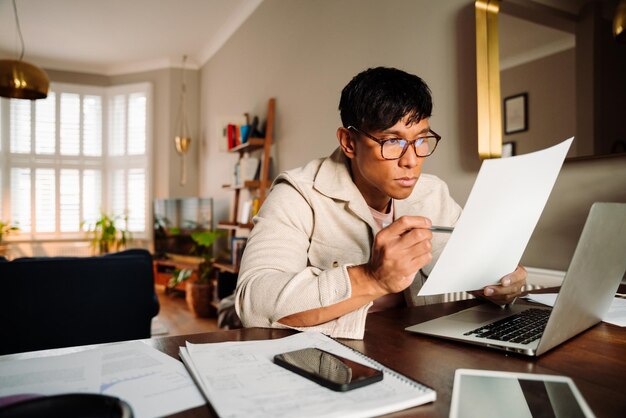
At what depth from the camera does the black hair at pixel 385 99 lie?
112cm

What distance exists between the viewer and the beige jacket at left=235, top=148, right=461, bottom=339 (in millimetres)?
856

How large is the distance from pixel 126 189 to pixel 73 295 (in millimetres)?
4938

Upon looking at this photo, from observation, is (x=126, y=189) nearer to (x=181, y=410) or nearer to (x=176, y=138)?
(x=176, y=138)

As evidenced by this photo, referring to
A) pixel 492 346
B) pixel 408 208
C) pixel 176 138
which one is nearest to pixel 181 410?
pixel 492 346

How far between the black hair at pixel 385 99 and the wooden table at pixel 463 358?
1.64ft

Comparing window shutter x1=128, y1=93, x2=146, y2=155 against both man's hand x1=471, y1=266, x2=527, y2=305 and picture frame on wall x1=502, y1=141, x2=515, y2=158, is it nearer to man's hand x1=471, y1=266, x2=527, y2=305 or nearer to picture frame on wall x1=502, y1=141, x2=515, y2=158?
picture frame on wall x1=502, y1=141, x2=515, y2=158

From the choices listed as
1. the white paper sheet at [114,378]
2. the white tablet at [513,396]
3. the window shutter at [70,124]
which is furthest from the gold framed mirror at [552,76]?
the window shutter at [70,124]

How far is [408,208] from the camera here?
1.40 metres

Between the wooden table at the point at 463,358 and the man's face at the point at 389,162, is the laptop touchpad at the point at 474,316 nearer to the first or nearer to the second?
the wooden table at the point at 463,358

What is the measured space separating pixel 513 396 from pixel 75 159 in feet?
23.6

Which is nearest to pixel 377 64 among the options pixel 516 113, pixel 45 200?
pixel 516 113

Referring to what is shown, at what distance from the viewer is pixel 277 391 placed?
0.53 m

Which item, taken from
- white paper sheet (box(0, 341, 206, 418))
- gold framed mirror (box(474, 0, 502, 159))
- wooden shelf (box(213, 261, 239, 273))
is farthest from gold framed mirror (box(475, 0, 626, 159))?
wooden shelf (box(213, 261, 239, 273))

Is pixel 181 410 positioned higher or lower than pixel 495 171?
lower
